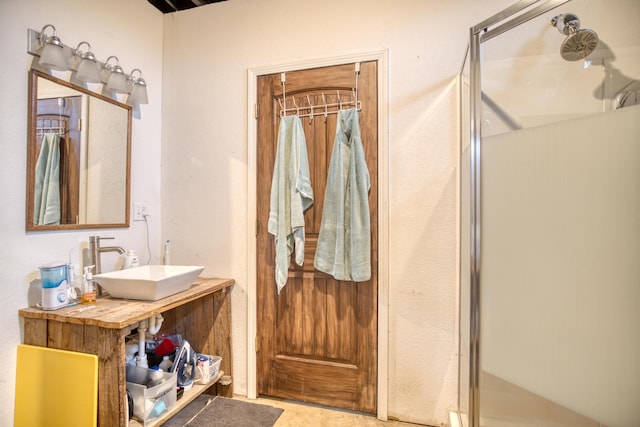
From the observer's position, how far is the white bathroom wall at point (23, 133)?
126 cm

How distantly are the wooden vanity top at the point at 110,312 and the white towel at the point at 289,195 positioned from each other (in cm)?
52

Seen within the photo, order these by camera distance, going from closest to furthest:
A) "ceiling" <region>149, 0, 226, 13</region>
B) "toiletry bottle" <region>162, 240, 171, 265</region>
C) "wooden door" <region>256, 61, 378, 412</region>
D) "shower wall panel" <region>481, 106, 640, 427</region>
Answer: "shower wall panel" <region>481, 106, 640, 427</region>
"wooden door" <region>256, 61, 378, 412</region>
"toiletry bottle" <region>162, 240, 171, 265</region>
"ceiling" <region>149, 0, 226, 13</region>

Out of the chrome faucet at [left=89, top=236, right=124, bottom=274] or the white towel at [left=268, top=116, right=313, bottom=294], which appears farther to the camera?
the white towel at [left=268, top=116, right=313, bottom=294]

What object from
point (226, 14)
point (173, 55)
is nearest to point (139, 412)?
point (173, 55)

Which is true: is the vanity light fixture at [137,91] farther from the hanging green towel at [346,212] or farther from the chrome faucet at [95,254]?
the hanging green towel at [346,212]

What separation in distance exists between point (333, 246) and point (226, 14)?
1.60m

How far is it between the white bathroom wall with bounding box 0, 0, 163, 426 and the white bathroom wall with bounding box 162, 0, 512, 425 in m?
0.36

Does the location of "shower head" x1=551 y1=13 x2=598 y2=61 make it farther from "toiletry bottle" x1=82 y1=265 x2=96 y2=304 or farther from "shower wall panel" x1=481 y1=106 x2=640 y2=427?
"toiletry bottle" x1=82 y1=265 x2=96 y2=304

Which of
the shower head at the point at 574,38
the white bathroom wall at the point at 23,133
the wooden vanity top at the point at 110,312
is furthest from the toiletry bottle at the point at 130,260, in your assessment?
the shower head at the point at 574,38

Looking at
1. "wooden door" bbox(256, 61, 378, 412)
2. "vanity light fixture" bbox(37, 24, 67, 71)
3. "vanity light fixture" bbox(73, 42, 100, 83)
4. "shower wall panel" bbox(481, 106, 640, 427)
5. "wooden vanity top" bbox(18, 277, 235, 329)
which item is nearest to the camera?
"shower wall panel" bbox(481, 106, 640, 427)

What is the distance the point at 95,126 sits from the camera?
163 cm

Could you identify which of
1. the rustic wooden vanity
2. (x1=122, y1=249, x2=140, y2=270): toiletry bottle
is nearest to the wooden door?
the rustic wooden vanity

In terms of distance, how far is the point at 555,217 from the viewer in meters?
0.96

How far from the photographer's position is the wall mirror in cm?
136
